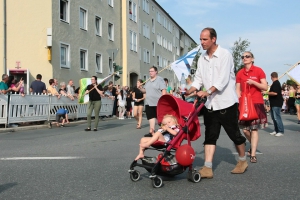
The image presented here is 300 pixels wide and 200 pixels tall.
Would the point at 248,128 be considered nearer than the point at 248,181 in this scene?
No

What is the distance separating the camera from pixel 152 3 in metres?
54.3

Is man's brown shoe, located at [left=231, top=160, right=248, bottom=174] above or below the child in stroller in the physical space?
below

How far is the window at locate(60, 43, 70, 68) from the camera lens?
27.3 m

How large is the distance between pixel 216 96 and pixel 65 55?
23.4 m

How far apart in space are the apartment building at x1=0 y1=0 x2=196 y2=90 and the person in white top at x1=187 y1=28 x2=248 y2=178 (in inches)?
547

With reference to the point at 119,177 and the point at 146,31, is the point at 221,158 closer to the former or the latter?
the point at 119,177

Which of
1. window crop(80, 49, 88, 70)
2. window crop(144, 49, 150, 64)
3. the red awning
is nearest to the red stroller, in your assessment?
the red awning

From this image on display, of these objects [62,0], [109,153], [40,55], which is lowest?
[109,153]

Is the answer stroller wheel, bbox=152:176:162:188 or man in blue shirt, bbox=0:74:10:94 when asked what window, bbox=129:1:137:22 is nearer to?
man in blue shirt, bbox=0:74:10:94

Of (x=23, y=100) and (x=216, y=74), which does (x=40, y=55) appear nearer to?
(x=23, y=100)

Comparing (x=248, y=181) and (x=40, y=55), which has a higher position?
(x=40, y=55)

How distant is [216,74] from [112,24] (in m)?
32.1

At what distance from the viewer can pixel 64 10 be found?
2794cm

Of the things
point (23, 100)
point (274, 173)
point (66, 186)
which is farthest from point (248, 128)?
point (23, 100)
